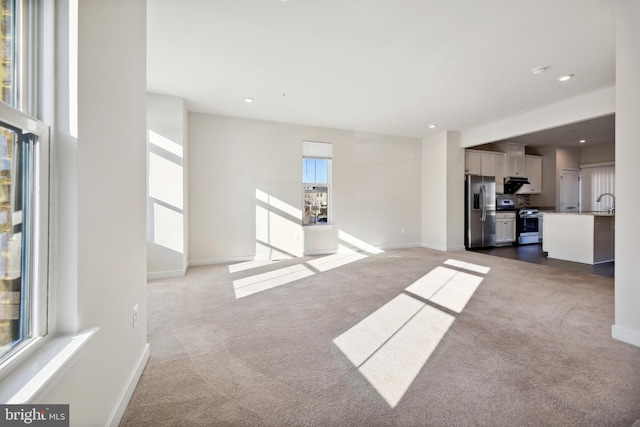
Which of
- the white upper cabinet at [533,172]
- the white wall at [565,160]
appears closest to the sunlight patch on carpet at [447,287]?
the white upper cabinet at [533,172]

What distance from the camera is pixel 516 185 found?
7.55m

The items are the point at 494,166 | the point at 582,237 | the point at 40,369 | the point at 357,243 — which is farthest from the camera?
the point at 494,166

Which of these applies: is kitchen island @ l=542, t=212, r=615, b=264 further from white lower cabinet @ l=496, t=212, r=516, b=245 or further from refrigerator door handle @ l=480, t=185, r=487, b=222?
white lower cabinet @ l=496, t=212, r=516, b=245

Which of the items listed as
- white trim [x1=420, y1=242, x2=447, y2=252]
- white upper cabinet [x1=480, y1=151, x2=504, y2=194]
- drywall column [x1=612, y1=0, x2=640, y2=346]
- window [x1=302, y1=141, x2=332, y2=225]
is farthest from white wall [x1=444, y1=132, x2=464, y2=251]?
drywall column [x1=612, y1=0, x2=640, y2=346]

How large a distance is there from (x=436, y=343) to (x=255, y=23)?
10.5ft

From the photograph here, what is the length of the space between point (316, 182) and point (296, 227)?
1.09 meters

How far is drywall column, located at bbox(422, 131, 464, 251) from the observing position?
6.36 m

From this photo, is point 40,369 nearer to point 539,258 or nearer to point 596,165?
point 539,258

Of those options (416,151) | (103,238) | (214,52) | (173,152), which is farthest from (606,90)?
(173,152)

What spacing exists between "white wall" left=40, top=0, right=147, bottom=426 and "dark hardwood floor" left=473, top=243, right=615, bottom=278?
610 cm

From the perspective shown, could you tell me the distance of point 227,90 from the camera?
399cm

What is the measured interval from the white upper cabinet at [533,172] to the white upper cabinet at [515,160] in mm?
274

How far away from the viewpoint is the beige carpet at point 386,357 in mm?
1450

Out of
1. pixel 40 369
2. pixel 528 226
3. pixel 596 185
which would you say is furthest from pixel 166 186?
pixel 596 185
